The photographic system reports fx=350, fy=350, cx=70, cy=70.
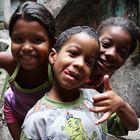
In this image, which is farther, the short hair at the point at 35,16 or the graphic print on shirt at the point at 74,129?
the short hair at the point at 35,16

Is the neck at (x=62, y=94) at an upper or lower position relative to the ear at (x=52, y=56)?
lower

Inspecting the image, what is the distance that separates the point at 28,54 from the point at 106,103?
451 millimetres

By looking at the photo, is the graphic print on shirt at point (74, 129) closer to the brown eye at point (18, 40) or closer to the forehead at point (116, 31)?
the brown eye at point (18, 40)

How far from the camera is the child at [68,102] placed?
49.0 inches

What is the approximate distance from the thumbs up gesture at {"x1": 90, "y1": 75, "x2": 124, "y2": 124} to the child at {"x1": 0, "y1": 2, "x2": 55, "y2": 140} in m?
0.39

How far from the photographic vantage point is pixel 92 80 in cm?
171

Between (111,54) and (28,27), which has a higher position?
(28,27)

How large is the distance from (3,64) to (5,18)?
5.81 metres

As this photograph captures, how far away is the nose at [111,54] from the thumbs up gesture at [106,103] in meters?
0.40

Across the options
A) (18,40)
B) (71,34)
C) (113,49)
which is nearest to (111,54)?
(113,49)

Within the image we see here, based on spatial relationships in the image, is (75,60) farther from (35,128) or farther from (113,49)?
(113,49)

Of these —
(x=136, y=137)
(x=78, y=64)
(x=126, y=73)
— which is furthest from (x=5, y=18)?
(x=78, y=64)

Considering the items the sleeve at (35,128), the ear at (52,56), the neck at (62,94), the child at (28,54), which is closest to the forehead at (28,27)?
the child at (28,54)

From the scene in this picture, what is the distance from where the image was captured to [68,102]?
52.1 inches
